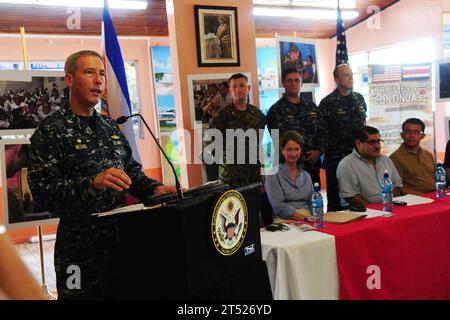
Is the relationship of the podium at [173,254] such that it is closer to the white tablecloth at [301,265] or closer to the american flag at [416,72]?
the white tablecloth at [301,265]

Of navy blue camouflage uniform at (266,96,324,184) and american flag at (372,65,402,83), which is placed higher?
Result: american flag at (372,65,402,83)

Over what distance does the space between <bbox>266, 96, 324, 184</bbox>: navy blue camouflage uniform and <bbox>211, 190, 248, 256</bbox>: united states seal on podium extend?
2.28 m

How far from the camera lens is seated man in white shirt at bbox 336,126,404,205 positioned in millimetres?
3043

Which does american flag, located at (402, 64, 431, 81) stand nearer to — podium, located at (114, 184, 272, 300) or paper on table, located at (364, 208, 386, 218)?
paper on table, located at (364, 208, 386, 218)

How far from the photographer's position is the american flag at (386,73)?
473 centimetres

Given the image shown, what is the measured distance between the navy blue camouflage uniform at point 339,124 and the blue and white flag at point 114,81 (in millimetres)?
1582

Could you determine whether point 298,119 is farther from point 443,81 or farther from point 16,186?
point 16,186

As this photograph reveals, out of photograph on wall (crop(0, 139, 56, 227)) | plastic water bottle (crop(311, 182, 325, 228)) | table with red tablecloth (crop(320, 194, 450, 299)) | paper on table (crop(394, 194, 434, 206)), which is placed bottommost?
table with red tablecloth (crop(320, 194, 450, 299))

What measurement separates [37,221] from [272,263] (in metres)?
1.55

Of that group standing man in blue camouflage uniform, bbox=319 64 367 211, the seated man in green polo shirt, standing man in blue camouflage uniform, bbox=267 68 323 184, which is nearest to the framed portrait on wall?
standing man in blue camouflage uniform, bbox=267 68 323 184

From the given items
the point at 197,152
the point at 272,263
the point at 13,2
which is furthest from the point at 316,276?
the point at 13,2

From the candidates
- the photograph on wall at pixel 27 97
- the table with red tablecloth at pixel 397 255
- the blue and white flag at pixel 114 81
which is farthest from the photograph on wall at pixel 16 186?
the table with red tablecloth at pixel 397 255

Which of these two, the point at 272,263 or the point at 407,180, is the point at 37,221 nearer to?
the point at 272,263

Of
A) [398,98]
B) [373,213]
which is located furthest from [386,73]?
[373,213]
